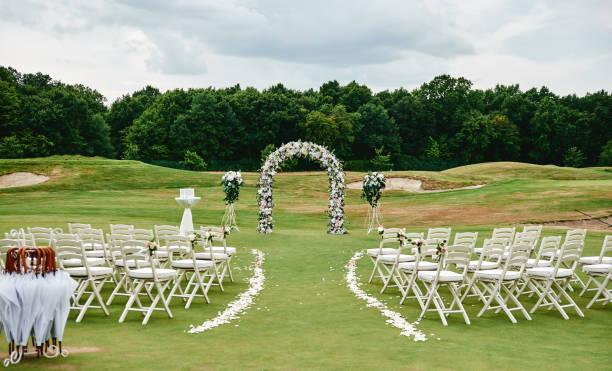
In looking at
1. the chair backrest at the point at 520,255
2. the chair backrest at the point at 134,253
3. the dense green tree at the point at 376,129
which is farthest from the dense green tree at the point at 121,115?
the chair backrest at the point at 520,255

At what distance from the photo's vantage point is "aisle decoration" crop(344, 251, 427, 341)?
815 centimetres

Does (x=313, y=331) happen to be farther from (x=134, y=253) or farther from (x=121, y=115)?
(x=121, y=115)

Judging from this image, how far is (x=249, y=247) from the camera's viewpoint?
1917 centimetres

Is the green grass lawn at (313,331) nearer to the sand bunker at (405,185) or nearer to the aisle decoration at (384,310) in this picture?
the aisle decoration at (384,310)

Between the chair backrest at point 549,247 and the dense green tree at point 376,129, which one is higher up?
the dense green tree at point 376,129

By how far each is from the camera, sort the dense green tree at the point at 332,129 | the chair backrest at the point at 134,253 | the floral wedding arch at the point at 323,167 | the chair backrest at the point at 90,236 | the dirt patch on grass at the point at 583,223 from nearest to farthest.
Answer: the chair backrest at the point at 134,253 → the chair backrest at the point at 90,236 → the floral wedding arch at the point at 323,167 → the dirt patch on grass at the point at 583,223 → the dense green tree at the point at 332,129

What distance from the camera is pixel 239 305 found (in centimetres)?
1017

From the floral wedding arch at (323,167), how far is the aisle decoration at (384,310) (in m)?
8.98

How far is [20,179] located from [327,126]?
39.9m

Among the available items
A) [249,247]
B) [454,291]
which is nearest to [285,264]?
[249,247]

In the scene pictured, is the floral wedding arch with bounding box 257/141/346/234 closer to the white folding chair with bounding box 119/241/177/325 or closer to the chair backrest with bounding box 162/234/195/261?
the chair backrest with bounding box 162/234/195/261

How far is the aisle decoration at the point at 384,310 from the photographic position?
8.15 meters

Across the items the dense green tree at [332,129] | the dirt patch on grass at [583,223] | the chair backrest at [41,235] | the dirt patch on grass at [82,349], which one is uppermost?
the dense green tree at [332,129]

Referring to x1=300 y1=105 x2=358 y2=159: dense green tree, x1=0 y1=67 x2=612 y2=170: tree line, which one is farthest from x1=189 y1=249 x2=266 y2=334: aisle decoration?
x1=300 y1=105 x2=358 y2=159: dense green tree
